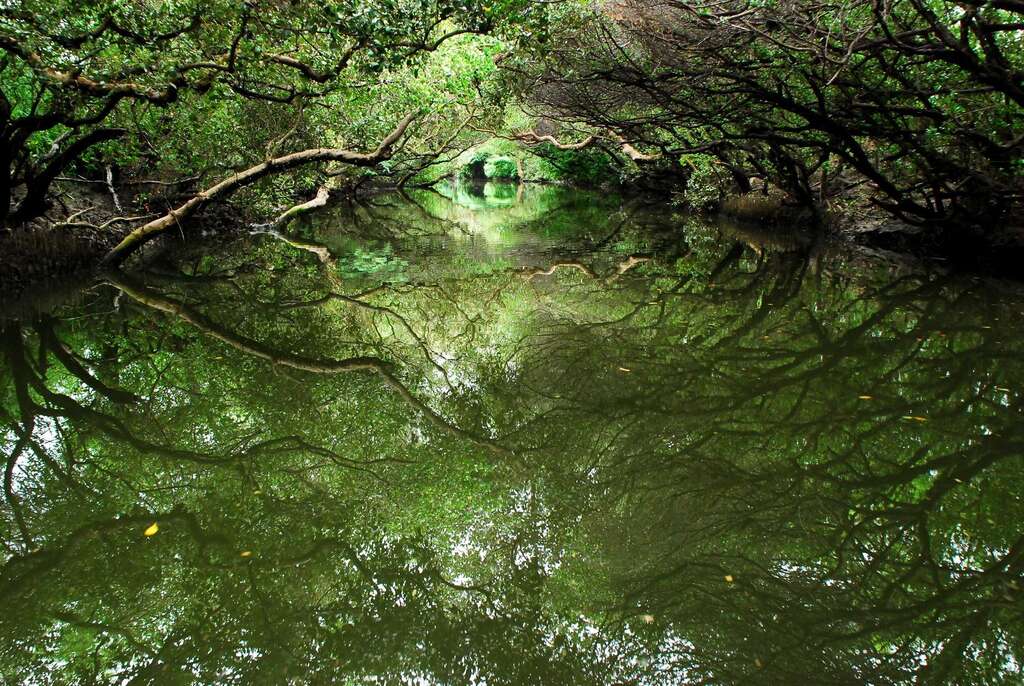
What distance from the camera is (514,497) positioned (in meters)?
3.89

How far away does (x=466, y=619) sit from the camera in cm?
291

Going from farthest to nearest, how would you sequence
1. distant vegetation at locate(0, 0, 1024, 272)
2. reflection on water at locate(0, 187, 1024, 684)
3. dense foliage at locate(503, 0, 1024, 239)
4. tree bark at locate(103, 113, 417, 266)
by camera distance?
tree bark at locate(103, 113, 417, 266), dense foliage at locate(503, 0, 1024, 239), distant vegetation at locate(0, 0, 1024, 272), reflection on water at locate(0, 187, 1024, 684)

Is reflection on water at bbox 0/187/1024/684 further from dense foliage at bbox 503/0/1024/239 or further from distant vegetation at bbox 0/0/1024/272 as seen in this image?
dense foliage at bbox 503/0/1024/239

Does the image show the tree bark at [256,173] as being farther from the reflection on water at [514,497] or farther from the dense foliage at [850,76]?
the dense foliage at [850,76]

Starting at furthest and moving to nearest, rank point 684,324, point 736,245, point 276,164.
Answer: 1. point 736,245
2. point 276,164
3. point 684,324

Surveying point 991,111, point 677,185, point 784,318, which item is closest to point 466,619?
point 784,318

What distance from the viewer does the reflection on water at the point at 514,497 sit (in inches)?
107

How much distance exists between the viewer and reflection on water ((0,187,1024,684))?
107 inches

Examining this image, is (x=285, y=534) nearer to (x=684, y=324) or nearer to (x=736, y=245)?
(x=684, y=324)

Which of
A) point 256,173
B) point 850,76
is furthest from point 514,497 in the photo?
point 850,76

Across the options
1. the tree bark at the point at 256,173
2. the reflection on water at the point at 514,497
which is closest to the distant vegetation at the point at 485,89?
the tree bark at the point at 256,173

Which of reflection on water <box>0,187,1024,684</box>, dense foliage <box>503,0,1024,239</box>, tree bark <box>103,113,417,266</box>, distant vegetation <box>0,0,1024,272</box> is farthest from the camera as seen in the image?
tree bark <box>103,113,417,266</box>

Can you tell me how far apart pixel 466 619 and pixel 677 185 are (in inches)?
1142

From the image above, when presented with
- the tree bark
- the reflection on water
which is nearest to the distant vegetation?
the tree bark
